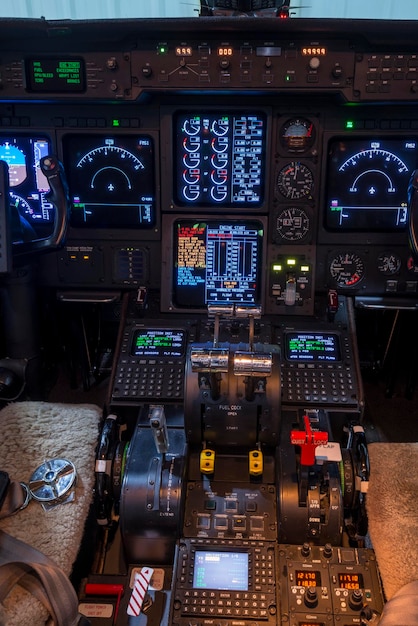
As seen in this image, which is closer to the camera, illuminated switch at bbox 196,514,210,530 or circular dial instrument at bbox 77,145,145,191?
illuminated switch at bbox 196,514,210,530

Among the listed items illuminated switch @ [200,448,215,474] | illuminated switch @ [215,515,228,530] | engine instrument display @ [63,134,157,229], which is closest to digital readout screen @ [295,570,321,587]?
illuminated switch @ [215,515,228,530]

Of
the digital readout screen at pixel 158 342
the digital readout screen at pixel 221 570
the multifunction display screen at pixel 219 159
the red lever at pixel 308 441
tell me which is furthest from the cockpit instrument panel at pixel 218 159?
the digital readout screen at pixel 221 570

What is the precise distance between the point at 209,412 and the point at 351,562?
0.65 metres

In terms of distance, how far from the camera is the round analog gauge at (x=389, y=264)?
2.68 metres

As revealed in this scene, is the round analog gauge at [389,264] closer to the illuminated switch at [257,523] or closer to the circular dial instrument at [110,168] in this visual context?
the circular dial instrument at [110,168]

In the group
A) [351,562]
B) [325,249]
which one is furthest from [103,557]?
[325,249]

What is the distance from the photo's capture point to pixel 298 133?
8.31ft

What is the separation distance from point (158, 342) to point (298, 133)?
3.72 feet

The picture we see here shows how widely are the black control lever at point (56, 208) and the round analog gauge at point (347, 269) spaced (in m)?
1.25

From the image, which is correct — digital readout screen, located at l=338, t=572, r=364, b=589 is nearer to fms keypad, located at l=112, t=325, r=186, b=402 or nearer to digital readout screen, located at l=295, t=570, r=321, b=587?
digital readout screen, located at l=295, t=570, r=321, b=587

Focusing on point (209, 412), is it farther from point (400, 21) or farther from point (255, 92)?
point (400, 21)

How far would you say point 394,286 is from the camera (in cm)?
270

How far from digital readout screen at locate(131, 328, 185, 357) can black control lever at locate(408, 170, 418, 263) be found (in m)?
1.07

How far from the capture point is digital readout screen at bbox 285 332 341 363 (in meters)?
2.50
